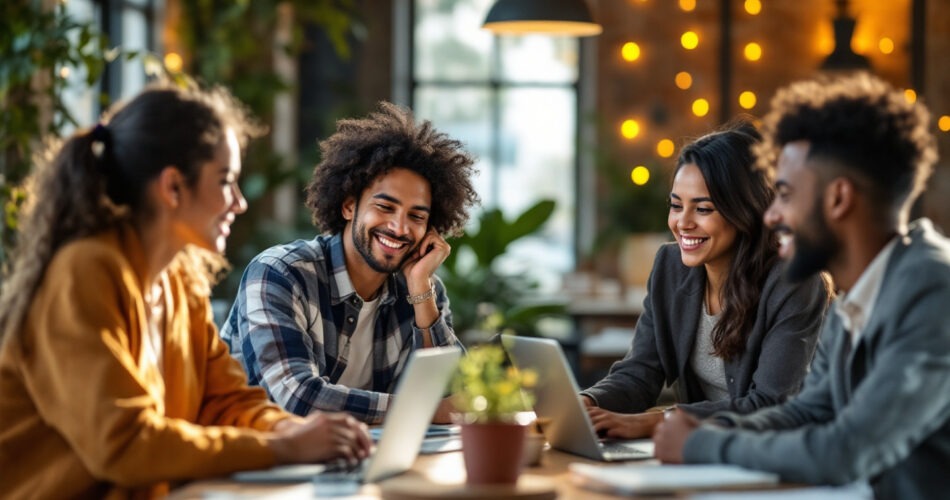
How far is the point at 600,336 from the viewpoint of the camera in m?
8.02

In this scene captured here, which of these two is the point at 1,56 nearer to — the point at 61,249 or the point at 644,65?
the point at 61,249

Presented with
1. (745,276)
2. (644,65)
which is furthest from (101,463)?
(644,65)

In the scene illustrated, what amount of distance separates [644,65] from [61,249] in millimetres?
7782

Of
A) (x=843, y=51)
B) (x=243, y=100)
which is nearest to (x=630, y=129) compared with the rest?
(x=843, y=51)

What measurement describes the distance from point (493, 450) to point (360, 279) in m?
1.29

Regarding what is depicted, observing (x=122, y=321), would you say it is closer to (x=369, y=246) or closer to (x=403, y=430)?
(x=403, y=430)

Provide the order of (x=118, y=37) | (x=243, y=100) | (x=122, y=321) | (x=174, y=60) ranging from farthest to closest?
1. (x=243, y=100)
2. (x=174, y=60)
3. (x=118, y=37)
4. (x=122, y=321)

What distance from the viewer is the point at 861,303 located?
232 centimetres

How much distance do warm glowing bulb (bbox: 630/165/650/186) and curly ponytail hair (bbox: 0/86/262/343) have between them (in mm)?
7199

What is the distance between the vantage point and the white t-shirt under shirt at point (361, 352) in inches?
131

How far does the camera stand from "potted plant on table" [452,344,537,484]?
2.10m

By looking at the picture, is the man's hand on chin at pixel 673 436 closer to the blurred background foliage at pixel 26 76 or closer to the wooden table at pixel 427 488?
the wooden table at pixel 427 488

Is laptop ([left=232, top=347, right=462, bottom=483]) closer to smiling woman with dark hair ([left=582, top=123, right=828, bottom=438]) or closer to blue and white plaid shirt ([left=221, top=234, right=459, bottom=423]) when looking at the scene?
blue and white plaid shirt ([left=221, top=234, right=459, bottom=423])

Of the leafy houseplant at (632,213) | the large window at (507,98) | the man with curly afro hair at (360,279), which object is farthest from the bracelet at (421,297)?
the large window at (507,98)
